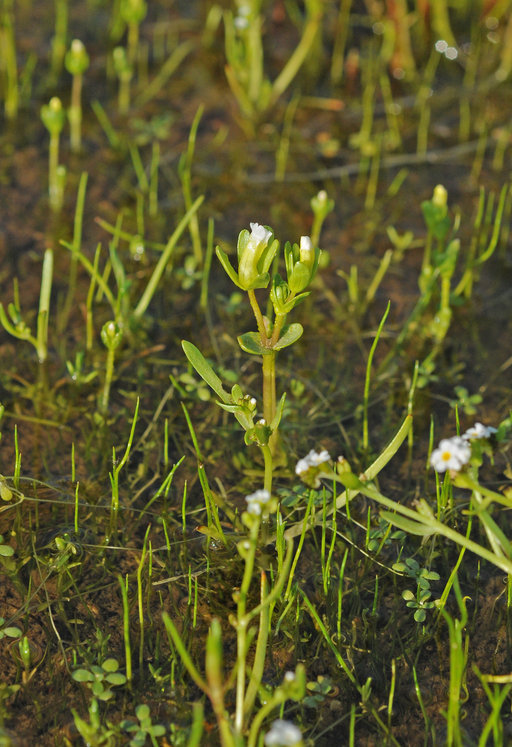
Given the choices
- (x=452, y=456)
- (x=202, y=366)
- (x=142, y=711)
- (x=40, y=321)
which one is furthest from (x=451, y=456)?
(x=40, y=321)

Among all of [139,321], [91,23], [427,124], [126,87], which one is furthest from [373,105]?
[139,321]

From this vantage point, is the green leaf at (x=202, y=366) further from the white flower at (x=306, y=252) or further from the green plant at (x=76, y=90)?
the green plant at (x=76, y=90)

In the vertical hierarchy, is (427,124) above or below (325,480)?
above

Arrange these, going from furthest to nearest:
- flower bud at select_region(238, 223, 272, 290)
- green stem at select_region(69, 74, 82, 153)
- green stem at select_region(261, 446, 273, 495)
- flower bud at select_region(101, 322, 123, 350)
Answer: green stem at select_region(69, 74, 82, 153), flower bud at select_region(101, 322, 123, 350), green stem at select_region(261, 446, 273, 495), flower bud at select_region(238, 223, 272, 290)

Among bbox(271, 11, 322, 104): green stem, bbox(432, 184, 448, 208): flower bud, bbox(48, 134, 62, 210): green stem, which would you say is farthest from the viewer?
bbox(271, 11, 322, 104): green stem

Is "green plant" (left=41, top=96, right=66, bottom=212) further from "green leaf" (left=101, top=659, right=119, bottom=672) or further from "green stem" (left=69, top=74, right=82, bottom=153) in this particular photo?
"green leaf" (left=101, top=659, right=119, bottom=672)

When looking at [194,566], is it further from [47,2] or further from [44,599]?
[47,2]

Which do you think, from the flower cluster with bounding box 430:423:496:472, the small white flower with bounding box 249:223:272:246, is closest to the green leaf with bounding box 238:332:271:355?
the small white flower with bounding box 249:223:272:246

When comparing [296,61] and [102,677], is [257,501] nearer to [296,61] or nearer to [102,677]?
[102,677]
